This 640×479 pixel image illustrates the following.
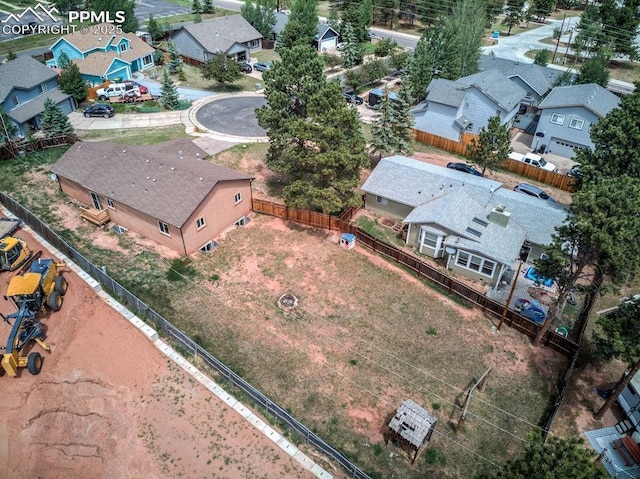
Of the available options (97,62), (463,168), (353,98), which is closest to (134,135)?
(97,62)

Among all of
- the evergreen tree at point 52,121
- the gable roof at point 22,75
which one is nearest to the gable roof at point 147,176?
the evergreen tree at point 52,121

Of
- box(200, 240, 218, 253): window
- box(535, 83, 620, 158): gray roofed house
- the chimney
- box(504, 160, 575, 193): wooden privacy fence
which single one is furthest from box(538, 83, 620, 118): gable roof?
box(200, 240, 218, 253): window

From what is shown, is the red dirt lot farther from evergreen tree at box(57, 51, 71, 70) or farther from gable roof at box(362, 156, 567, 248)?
evergreen tree at box(57, 51, 71, 70)

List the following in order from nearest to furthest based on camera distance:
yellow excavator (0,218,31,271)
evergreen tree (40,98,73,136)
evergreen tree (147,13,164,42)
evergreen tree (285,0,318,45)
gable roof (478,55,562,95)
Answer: yellow excavator (0,218,31,271), evergreen tree (40,98,73,136), gable roof (478,55,562,95), evergreen tree (147,13,164,42), evergreen tree (285,0,318,45)

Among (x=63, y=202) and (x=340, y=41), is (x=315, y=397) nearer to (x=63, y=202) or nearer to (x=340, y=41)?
(x=63, y=202)

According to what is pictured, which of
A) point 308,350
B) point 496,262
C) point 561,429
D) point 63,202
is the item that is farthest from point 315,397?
point 63,202

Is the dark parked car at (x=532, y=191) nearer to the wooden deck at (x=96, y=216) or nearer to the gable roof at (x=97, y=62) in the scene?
the wooden deck at (x=96, y=216)
